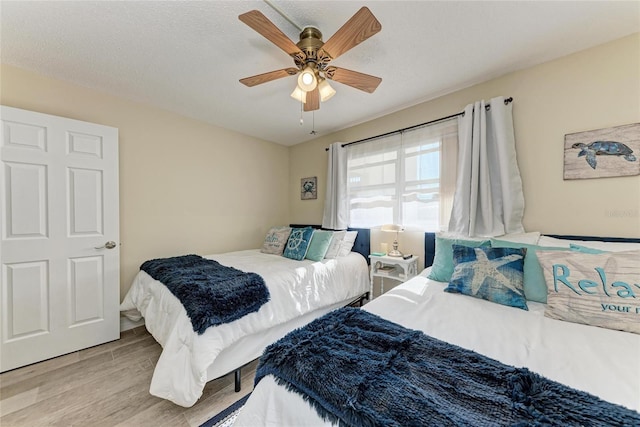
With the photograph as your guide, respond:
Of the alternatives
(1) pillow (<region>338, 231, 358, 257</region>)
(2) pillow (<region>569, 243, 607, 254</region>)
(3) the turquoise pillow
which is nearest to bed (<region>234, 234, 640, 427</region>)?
(2) pillow (<region>569, 243, 607, 254</region>)

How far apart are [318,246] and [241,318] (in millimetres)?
1313

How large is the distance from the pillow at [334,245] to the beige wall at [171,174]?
1432 mm

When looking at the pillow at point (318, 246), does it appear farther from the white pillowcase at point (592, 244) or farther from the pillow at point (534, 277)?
the white pillowcase at point (592, 244)

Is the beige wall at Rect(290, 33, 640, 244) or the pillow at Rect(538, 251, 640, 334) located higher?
the beige wall at Rect(290, 33, 640, 244)

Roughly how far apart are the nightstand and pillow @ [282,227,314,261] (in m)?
0.79

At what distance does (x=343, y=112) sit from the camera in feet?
9.55

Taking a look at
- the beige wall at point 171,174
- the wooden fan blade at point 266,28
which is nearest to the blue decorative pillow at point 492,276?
the wooden fan blade at point 266,28

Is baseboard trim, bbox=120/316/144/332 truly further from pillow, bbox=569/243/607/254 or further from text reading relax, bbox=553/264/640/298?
pillow, bbox=569/243/607/254

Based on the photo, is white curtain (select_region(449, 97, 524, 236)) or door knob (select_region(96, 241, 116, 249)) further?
door knob (select_region(96, 241, 116, 249))

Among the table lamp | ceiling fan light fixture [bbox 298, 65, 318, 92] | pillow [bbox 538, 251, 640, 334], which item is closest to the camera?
pillow [bbox 538, 251, 640, 334]

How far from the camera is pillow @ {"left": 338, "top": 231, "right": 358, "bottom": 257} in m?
3.01

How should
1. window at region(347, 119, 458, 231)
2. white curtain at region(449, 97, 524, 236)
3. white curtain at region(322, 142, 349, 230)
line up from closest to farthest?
white curtain at region(449, 97, 524, 236) → window at region(347, 119, 458, 231) → white curtain at region(322, 142, 349, 230)

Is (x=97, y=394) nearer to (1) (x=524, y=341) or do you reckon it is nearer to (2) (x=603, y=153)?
(1) (x=524, y=341)

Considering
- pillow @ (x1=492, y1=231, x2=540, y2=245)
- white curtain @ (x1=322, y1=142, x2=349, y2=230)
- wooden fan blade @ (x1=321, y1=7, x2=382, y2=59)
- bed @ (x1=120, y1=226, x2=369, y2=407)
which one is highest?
wooden fan blade @ (x1=321, y1=7, x2=382, y2=59)
